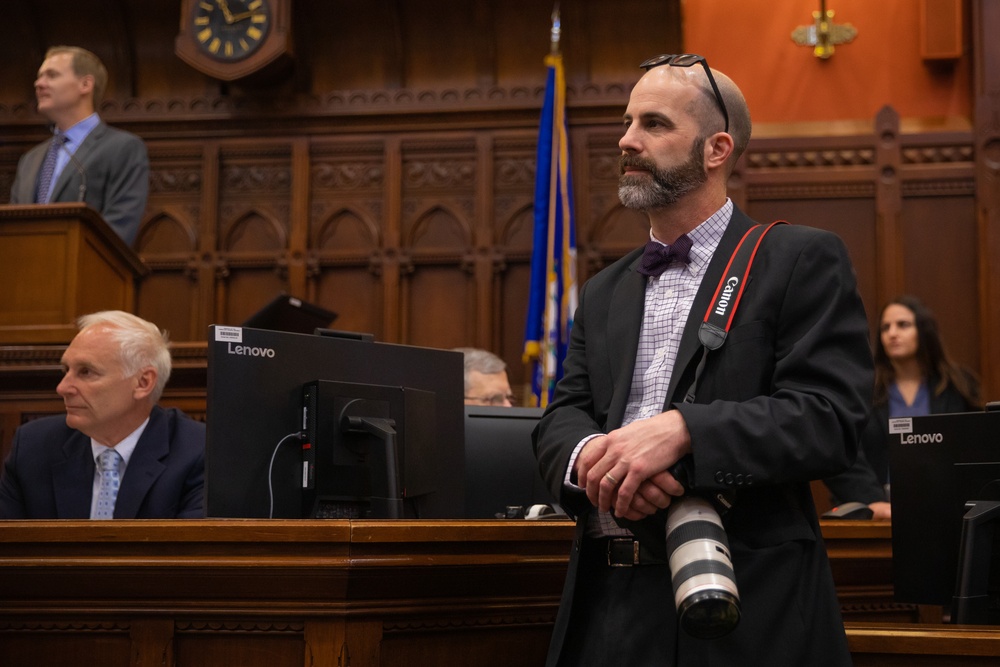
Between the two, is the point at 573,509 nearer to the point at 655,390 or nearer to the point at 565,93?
the point at 655,390

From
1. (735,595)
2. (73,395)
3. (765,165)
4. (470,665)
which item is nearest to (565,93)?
(765,165)

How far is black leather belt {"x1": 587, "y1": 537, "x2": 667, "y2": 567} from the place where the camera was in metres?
1.89

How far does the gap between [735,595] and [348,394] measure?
4.16ft

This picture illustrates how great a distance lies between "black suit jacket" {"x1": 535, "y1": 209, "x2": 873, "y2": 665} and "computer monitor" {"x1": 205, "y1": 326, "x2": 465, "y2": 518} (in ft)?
2.34

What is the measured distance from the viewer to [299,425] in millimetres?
2645

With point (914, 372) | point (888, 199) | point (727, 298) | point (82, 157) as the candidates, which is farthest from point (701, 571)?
point (888, 199)

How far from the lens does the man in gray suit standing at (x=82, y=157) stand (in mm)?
5621

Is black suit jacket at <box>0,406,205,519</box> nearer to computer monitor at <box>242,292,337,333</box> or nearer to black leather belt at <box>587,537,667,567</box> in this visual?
computer monitor at <box>242,292,337,333</box>

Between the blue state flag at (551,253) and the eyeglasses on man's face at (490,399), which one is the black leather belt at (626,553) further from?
the blue state flag at (551,253)

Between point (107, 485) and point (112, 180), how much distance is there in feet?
8.21

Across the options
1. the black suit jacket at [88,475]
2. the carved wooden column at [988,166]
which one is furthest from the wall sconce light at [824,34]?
the black suit jacket at [88,475]

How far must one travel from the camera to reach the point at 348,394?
2.67 meters

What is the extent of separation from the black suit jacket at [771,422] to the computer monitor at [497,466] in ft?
4.19

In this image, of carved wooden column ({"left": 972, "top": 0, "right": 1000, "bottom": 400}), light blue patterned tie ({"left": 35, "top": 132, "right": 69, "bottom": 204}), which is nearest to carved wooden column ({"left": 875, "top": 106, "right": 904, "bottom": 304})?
carved wooden column ({"left": 972, "top": 0, "right": 1000, "bottom": 400})
